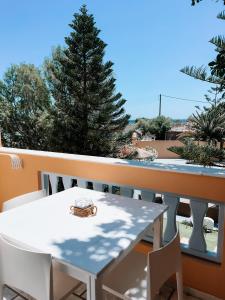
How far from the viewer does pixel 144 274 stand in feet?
4.20

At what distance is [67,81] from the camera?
478 inches

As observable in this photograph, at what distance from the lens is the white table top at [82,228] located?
99 cm

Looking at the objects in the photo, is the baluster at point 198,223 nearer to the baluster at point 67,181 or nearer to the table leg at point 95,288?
the table leg at point 95,288

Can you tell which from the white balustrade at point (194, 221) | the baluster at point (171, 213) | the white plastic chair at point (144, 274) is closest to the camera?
the white plastic chair at point (144, 274)

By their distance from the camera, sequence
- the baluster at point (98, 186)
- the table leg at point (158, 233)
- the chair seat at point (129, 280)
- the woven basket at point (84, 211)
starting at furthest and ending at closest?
the baluster at point (98, 186)
the table leg at point (158, 233)
the woven basket at point (84, 211)
the chair seat at point (129, 280)

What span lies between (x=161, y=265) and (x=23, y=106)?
1609 centimetres

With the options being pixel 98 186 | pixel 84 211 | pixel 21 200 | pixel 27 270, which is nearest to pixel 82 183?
pixel 98 186

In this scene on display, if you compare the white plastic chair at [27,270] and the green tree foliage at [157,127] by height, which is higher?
the green tree foliage at [157,127]

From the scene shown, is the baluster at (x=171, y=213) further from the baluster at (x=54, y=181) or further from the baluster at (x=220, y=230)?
the baluster at (x=54, y=181)

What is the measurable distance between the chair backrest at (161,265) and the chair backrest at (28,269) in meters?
0.40

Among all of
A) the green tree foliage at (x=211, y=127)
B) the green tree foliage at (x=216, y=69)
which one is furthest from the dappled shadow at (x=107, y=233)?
the green tree foliage at (x=211, y=127)

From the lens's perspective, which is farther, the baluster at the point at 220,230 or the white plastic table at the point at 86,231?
the baluster at the point at 220,230

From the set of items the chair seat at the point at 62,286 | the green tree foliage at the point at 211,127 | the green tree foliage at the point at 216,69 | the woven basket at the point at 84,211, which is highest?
the green tree foliage at the point at 216,69

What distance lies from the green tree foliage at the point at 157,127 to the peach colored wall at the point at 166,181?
62.4 feet
